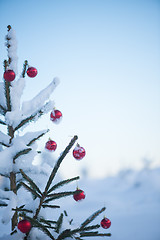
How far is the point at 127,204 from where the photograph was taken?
43.0 feet

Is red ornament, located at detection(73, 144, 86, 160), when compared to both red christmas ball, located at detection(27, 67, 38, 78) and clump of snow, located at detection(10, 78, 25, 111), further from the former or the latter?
red christmas ball, located at detection(27, 67, 38, 78)

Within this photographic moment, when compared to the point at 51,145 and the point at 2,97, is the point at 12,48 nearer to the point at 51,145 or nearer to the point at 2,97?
the point at 2,97

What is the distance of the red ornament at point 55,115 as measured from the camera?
181cm

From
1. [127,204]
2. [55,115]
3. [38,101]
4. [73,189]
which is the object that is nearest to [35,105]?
[38,101]

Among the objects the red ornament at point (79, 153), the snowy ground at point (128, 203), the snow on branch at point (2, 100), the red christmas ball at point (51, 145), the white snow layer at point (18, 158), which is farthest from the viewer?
the snowy ground at point (128, 203)

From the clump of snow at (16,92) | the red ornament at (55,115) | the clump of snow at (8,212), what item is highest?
the clump of snow at (16,92)

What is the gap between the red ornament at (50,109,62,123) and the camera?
1.81m

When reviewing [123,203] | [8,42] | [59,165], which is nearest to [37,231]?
[59,165]

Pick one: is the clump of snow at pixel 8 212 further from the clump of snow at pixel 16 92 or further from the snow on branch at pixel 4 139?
the clump of snow at pixel 16 92

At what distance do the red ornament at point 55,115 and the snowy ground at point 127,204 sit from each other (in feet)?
15.4

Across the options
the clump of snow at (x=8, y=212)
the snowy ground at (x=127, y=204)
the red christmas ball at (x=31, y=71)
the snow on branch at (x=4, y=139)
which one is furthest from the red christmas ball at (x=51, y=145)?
the snowy ground at (x=127, y=204)

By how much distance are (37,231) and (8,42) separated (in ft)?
6.56

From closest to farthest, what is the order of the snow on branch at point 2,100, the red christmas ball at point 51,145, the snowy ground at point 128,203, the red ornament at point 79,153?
the red ornament at point 79,153 → the red christmas ball at point 51,145 → the snow on branch at point 2,100 → the snowy ground at point 128,203

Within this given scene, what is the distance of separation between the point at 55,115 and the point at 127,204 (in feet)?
45.2
